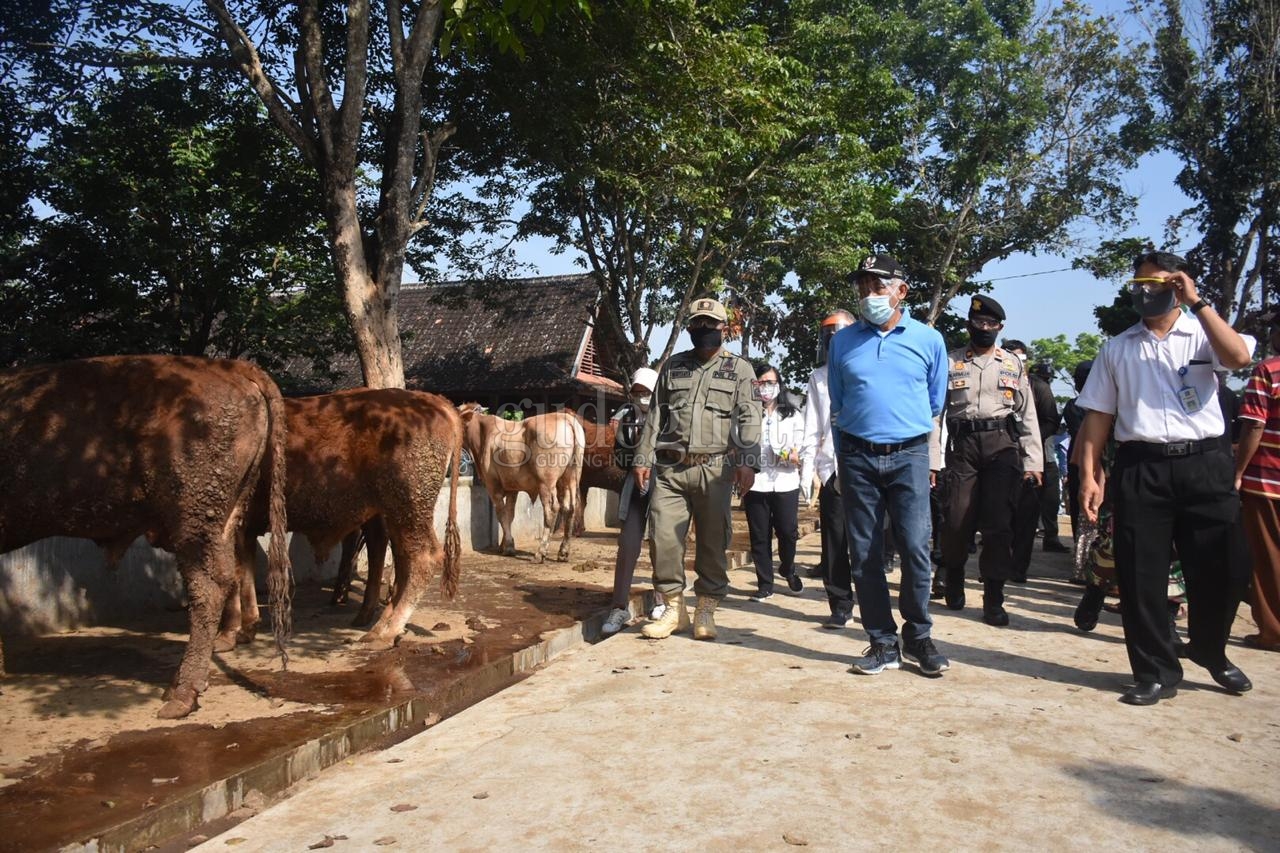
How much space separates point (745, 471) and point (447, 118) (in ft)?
32.9

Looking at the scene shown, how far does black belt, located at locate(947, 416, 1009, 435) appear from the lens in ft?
22.8

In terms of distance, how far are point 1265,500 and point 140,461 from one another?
6.39 m

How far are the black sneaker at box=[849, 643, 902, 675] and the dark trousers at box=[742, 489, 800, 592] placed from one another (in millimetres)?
2721

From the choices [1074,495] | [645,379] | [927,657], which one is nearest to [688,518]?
[645,379]

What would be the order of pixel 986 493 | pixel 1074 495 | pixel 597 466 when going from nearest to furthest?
1. pixel 986 493
2. pixel 1074 495
3. pixel 597 466

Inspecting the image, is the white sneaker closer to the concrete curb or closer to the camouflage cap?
the concrete curb

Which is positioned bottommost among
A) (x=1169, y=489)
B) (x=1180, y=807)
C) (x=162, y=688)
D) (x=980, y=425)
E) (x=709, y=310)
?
(x=1180, y=807)

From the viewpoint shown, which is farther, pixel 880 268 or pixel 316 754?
pixel 880 268

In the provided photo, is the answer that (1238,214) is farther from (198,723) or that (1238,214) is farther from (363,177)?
(198,723)

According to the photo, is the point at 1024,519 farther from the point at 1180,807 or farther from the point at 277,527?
the point at 277,527

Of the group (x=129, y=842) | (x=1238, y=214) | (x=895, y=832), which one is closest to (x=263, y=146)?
(x=129, y=842)

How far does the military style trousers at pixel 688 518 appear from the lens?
20.9ft

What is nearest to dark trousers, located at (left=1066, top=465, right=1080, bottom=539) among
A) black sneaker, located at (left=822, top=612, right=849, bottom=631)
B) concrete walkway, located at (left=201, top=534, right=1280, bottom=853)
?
black sneaker, located at (left=822, top=612, right=849, bottom=631)

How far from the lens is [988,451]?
22.6ft
